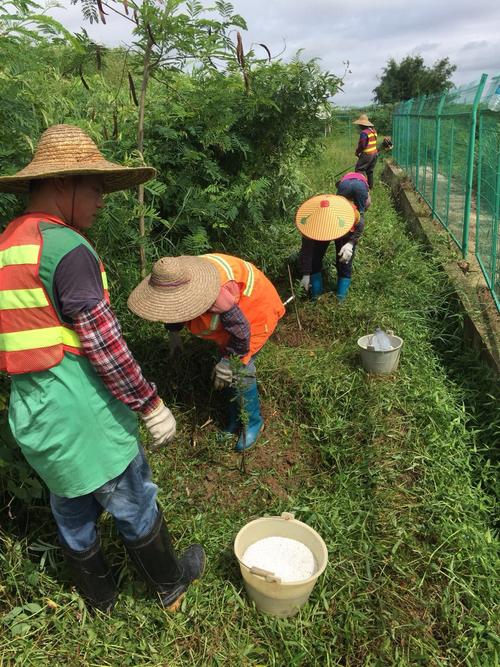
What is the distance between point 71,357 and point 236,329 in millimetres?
1103

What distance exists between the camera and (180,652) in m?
1.89

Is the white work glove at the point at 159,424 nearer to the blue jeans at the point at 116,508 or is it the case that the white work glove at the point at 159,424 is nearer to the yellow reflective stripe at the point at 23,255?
the blue jeans at the point at 116,508

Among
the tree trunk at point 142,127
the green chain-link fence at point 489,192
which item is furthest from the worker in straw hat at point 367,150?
the tree trunk at point 142,127

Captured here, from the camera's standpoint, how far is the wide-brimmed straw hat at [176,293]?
2305 millimetres

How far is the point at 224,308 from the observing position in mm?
2451

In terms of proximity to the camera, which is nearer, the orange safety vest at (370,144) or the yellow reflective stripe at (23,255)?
the yellow reflective stripe at (23,255)

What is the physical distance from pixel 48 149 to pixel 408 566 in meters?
2.23

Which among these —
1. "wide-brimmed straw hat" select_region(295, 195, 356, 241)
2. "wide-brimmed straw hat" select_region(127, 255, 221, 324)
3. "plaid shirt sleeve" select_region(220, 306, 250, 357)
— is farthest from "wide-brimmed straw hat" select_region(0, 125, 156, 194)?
"wide-brimmed straw hat" select_region(295, 195, 356, 241)

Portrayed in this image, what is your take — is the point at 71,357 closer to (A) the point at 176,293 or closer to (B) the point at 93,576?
(A) the point at 176,293

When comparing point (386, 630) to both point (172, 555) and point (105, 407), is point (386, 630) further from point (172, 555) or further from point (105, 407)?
point (105, 407)

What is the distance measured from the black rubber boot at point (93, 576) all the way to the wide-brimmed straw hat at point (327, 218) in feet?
9.74

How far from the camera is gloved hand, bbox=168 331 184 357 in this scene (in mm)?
3193

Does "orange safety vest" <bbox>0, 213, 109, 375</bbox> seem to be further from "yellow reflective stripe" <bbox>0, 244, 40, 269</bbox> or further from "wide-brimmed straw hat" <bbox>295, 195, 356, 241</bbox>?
"wide-brimmed straw hat" <bbox>295, 195, 356, 241</bbox>

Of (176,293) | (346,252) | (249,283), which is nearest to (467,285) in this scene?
(346,252)
